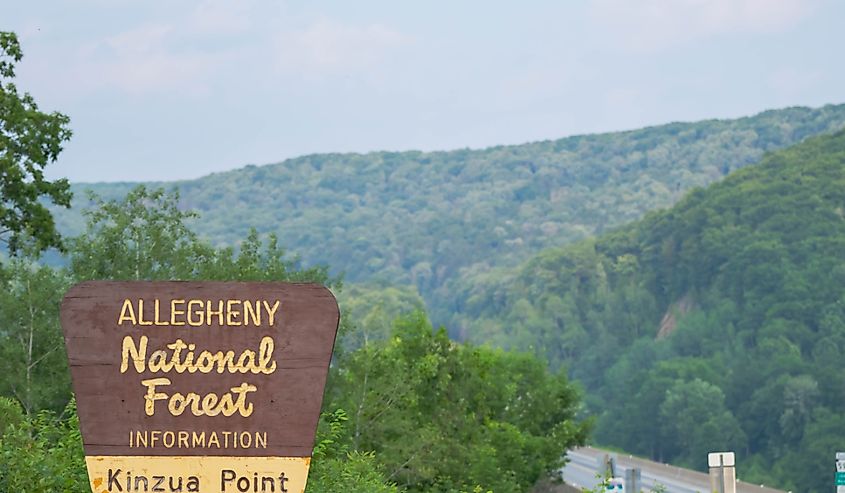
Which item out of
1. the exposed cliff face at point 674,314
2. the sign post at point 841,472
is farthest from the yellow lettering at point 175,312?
the exposed cliff face at point 674,314

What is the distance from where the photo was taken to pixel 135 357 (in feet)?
28.7

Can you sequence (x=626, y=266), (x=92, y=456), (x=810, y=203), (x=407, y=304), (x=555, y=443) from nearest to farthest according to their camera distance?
(x=92, y=456) < (x=555, y=443) < (x=810, y=203) < (x=626, y=266) < (x=407, y=304)

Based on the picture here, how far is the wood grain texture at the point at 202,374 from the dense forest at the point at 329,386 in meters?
2.58

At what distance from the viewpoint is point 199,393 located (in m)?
8.73

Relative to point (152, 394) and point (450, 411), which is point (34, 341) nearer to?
point (450, 411)

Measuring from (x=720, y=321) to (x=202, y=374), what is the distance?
14305 cm

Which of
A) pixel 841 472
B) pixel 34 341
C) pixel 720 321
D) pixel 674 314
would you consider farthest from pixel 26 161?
pixel 674 314

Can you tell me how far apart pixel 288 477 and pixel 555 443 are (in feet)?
169

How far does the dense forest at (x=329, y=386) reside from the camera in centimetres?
1365

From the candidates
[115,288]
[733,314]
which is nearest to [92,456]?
[115,288]

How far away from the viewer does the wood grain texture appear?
28.6ft

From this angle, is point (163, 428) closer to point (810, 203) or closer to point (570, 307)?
point (810, 203)

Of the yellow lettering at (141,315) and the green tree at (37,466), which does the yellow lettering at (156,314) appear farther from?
the green tree at (37,466)

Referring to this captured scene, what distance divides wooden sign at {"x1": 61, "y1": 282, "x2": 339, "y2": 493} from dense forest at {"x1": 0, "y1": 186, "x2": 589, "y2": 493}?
8.38 feet
